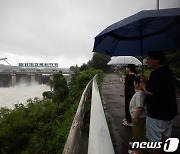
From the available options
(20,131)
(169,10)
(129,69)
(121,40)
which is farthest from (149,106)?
(20,131)

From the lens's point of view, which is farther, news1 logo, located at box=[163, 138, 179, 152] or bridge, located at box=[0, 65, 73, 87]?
bridge, located at box=[0, 65, 73, 87]

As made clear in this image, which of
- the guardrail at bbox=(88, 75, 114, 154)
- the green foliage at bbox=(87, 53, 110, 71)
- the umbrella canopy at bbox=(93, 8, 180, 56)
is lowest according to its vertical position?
the guardrail at bbox=(88, 75, 114, 154)

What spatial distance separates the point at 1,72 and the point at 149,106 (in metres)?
85.8

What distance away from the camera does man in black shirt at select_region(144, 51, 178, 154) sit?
9.18 feet

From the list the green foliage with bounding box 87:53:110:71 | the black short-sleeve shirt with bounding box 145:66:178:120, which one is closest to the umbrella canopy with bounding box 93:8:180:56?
the black short-sleeve shirt with bounding box 145:66:178:120

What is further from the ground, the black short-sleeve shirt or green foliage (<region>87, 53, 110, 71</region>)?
green foliage (<region>87, 53, 110, 71</region>)

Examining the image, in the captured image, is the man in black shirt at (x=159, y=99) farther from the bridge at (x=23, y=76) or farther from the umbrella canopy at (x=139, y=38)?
the bridge at (x=23, y=76)

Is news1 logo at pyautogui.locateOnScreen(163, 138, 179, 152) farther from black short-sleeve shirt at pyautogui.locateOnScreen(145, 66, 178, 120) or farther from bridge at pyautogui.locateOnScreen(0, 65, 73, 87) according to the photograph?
bridge at pyautogui.locateOnScreen(0, 65, 73, 87)

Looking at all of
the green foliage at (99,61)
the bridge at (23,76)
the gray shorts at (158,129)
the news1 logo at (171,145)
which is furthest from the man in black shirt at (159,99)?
the bridge at (23,76)

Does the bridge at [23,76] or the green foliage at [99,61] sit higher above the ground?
the green foliage at [99,61]

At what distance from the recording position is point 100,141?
1873 mm

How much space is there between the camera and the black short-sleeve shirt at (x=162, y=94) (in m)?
2.79

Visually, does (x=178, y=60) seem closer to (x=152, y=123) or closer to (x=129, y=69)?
(x=129, y=69)

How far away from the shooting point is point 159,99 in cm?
283
